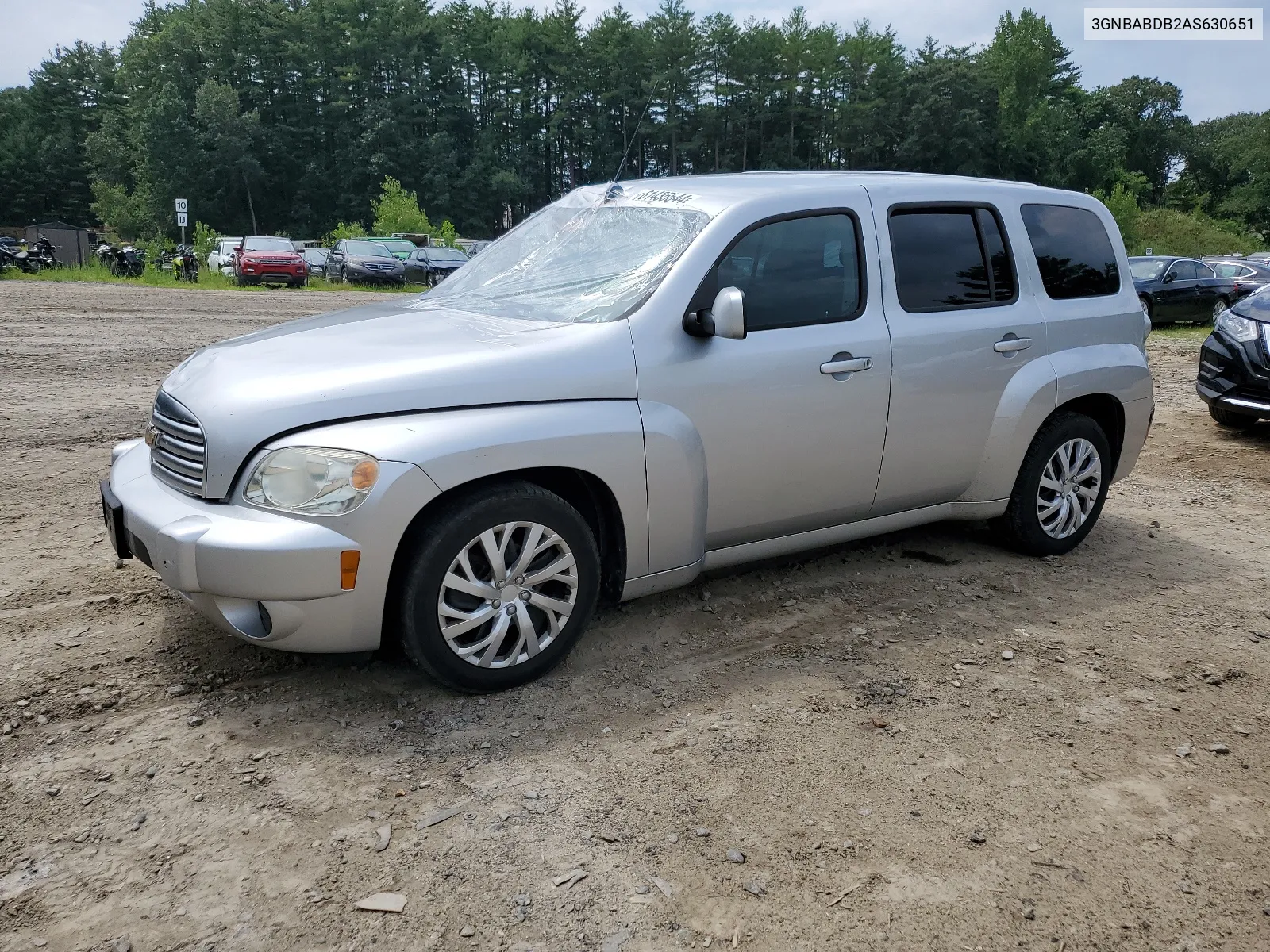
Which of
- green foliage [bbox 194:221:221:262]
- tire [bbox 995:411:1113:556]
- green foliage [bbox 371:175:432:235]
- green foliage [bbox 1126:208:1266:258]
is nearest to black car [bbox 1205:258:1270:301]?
tire [bbox 995:411:1113:556]

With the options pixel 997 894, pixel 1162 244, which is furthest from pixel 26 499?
pixel 1162 244

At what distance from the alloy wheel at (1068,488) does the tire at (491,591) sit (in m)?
2.66

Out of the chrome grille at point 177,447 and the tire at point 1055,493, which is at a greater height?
the chrome grille at point 177,447

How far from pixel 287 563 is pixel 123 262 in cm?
3378

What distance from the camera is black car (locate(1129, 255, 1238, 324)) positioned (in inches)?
861

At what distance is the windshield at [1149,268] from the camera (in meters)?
22.0

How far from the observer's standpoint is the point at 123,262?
107 ft

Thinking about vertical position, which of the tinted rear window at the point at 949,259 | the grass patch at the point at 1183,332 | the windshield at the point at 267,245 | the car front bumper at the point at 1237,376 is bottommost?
the grass patch at the point at 1183,332

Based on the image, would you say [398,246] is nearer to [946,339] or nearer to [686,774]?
[946,339]

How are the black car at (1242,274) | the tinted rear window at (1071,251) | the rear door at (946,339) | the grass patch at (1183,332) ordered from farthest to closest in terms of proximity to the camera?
the black car at (1242,274)
the grass patch at (1183,332)
the tinted rear window at (1071,251)
the rear door at (946,339)

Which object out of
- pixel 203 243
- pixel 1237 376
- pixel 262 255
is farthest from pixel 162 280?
pixel 1237 376

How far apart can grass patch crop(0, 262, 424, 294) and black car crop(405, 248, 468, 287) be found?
0.33 m

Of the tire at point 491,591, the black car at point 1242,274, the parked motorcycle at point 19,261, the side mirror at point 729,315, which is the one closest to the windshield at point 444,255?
the parked motorcycle at point 19,261

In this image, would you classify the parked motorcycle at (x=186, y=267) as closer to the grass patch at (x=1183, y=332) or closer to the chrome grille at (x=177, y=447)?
the grass patch at (x=1183, y=332)
